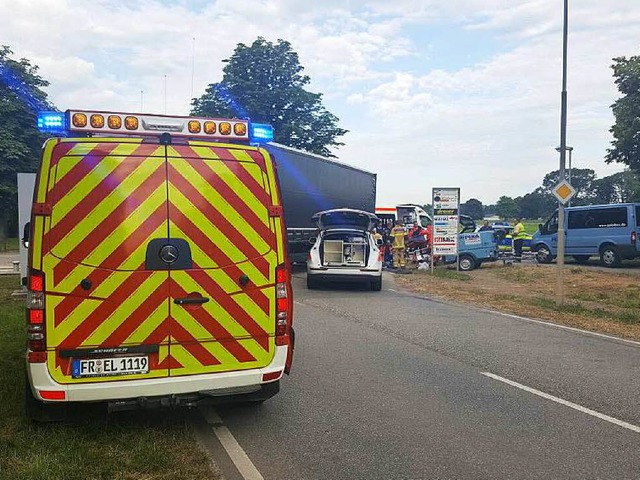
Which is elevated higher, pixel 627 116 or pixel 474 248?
pixel 627 116

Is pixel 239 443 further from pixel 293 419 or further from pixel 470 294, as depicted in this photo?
pixel 470 294

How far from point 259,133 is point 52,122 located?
5.52 feet

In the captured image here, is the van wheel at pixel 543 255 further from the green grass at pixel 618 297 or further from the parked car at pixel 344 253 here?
the parked car at pixel 344 253

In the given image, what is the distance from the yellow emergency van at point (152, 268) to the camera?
13.9 ft

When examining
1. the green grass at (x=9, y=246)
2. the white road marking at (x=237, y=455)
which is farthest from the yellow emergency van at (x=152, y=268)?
the green grass at (x=9, y=246)

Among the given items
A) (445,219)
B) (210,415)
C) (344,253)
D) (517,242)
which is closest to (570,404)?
(210,415)

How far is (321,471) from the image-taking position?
13.4 ft

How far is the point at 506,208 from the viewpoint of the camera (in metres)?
98.1

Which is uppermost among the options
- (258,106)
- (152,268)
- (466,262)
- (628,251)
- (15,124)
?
(258,106)

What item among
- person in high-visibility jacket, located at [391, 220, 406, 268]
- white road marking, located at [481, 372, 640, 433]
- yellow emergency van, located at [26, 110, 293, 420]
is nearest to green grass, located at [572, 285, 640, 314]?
person in high-visibility jacket, located at [391, 220, 406, 268]

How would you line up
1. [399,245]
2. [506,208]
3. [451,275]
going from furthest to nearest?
[506,208] → [399,245] → [451,275]

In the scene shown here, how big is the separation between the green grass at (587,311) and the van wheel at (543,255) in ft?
39.9

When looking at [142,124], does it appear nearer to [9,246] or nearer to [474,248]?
[474,248]

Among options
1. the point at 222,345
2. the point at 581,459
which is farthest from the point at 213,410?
the point at 581,459
